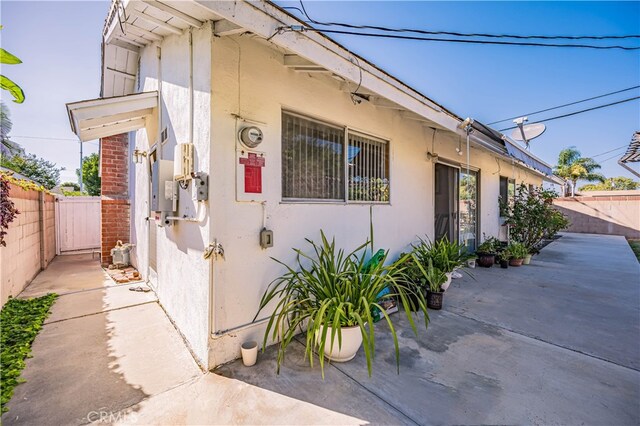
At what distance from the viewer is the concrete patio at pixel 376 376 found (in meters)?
2.05

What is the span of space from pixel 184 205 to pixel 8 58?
237cm

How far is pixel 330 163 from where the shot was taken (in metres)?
3.92

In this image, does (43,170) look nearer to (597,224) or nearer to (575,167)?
(597,224)

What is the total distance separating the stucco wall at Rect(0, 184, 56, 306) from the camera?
4227mm

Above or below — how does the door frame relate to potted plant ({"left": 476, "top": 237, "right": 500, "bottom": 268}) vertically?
above

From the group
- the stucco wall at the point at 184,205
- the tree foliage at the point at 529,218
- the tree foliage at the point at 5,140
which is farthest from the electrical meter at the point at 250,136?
the tree foliage at the point at 529,218

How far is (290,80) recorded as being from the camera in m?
3.29

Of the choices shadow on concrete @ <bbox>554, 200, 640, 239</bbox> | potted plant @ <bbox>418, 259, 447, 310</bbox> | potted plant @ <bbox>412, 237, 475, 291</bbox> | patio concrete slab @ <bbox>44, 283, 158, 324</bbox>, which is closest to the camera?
patio concrete slab @ <bbox>44, 283, 158, 324</bbox>

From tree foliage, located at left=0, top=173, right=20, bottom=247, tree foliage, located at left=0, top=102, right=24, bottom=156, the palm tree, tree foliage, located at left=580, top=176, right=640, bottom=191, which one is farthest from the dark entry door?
tree foliage, located at left=580, top=176, right=640, bottom=191

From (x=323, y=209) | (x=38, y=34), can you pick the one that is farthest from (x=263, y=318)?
(x=38, y=34)

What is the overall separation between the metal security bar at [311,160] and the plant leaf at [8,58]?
2445 mm

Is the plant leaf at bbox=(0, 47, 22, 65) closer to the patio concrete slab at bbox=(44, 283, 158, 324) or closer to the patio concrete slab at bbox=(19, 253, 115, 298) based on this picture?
the patio concrete slab at bbox=(44, 283, 158, 324)

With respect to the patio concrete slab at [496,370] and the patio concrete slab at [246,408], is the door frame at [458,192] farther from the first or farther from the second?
the patio concrete slab at [246,408]

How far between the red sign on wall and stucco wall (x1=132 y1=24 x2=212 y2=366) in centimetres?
39
